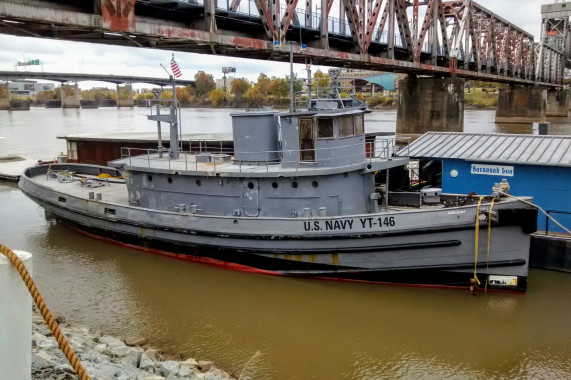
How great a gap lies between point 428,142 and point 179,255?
8.99 metres

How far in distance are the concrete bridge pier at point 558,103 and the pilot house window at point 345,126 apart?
88.0 meters

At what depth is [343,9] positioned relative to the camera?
96.8 feet

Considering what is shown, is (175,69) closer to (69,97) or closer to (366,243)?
(366,243)

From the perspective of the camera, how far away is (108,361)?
7.97 m

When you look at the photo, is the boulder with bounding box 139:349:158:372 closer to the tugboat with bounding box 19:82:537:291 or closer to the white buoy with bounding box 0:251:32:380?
the white buoy with bounding box 0:251:32:380

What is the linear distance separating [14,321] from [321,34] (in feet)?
79.9

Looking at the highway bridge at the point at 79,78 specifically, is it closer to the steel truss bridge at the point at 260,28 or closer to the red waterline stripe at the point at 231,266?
the steel truss bridge at the point at 260,28

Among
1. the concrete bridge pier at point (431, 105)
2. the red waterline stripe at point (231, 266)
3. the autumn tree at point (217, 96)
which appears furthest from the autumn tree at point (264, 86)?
the red waterline stripe at point (231, 266)

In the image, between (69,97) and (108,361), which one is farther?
(69,97)

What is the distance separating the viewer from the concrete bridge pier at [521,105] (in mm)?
75938

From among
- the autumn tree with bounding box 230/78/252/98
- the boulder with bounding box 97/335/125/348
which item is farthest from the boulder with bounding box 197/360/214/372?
the autumn tree with bounding box 230/78/252/98

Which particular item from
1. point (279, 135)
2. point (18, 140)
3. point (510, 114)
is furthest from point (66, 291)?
point (510, 114)

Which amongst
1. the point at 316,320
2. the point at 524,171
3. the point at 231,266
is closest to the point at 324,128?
the point at 231,266

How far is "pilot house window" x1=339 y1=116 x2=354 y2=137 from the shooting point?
13.4 meters
